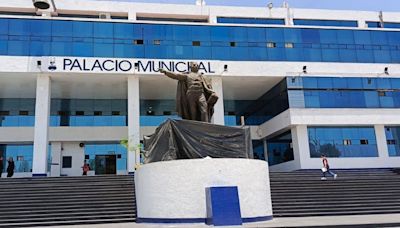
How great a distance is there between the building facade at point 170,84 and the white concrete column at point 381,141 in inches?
5.3

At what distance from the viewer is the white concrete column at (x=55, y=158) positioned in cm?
2594

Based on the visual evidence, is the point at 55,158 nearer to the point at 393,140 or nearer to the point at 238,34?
A: the point at 238,34

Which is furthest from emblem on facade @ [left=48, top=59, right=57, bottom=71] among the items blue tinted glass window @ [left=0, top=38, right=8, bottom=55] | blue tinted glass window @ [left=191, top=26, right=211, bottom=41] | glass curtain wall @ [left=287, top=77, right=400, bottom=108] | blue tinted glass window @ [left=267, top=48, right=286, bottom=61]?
glass curtain wall @ [left=287, top=77, right=400, bottom=108]

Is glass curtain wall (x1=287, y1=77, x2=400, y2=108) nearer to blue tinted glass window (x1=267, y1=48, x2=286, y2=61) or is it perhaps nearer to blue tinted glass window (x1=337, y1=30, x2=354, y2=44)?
blue tinted glass window (x1=267, y1=48, x2=286, y2=61)

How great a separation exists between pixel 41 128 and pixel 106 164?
241 inches

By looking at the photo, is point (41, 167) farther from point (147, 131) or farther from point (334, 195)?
point (334, 195)

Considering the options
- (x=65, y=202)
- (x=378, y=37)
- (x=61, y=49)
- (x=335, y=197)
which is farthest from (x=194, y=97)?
(x=378, y=37)

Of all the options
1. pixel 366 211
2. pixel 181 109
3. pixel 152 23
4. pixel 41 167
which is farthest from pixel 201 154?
pixel 152 23

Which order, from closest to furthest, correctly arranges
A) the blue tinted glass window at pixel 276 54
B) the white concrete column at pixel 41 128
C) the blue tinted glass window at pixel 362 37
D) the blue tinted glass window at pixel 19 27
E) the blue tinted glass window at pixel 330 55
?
the white concrete column at pixel 41 128
the blue tinted glass window at pixel 19 27
the blue tinted glass window at pixel 276 54
the blue tinted glass window at pixel 330 55
the blue tinted glass window at pixel 362 37

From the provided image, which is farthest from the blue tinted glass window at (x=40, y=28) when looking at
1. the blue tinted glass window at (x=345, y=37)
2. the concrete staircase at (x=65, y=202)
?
the blue tinted glass window at (x=345, y=37)

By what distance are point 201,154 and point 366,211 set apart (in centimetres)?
683

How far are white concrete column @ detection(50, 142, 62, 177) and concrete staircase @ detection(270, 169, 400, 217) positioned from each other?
15776 millimetres

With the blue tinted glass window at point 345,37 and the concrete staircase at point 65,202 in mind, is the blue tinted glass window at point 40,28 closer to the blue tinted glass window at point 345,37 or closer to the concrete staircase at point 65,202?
the concrete staircase at point 65,202

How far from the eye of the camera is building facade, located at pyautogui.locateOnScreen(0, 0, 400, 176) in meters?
22.8
